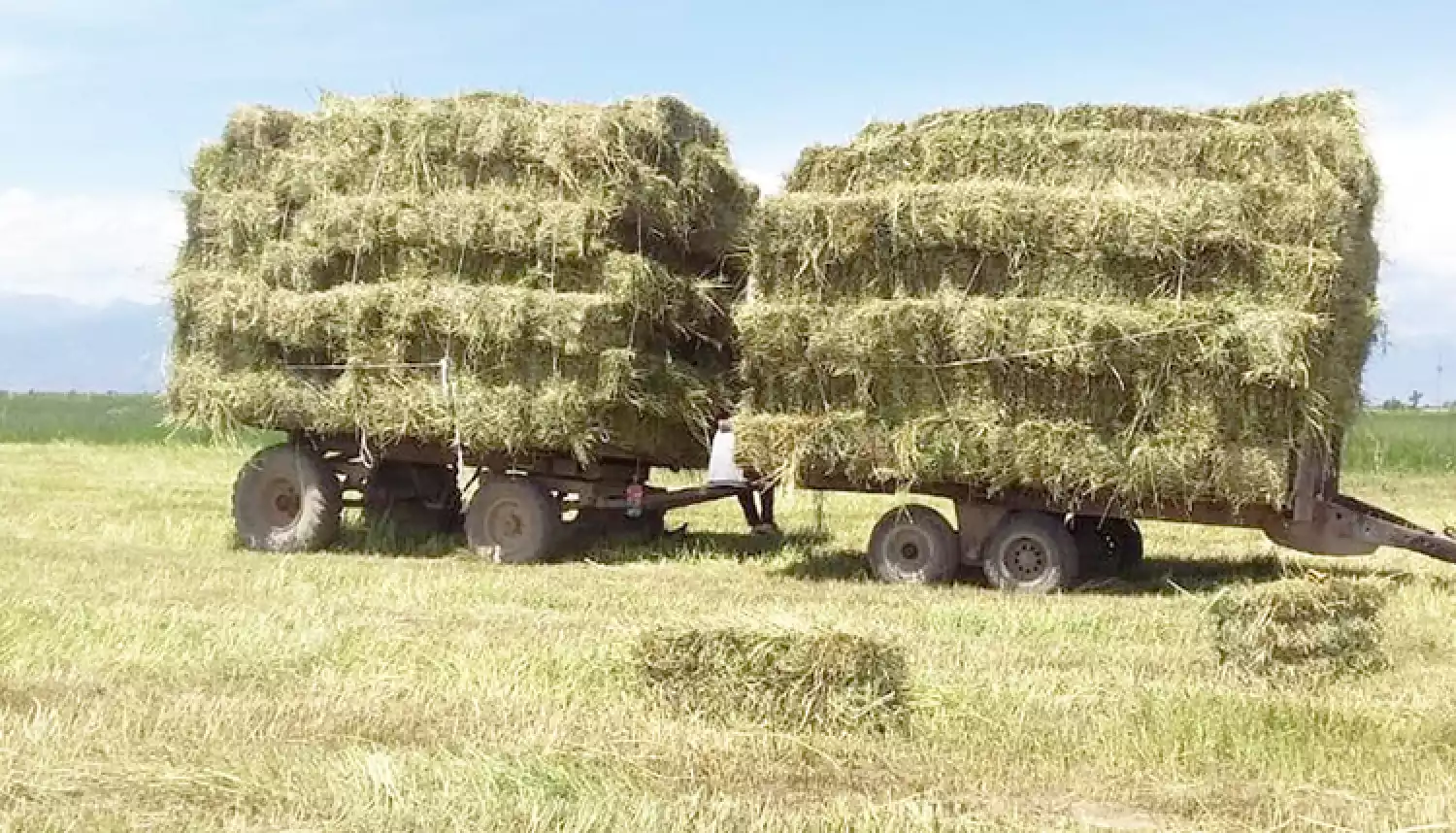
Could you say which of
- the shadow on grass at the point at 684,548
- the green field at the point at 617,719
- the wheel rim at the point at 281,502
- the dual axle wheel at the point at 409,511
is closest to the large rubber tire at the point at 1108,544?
the green field at the point at 617,719

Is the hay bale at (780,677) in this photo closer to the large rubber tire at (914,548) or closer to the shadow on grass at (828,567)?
the large rubber tire at (914,548)

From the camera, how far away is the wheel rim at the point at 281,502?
1566cm

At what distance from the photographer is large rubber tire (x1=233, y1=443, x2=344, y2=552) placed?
15375 mm

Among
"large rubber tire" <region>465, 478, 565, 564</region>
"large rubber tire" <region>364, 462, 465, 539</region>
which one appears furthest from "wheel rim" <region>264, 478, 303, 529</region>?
"large rubber tire" <region>465, 478, 565, 564</region>

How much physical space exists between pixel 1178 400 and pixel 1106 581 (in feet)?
5.52

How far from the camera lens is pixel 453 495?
16203mm

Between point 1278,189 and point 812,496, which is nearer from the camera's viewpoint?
point 1278,189

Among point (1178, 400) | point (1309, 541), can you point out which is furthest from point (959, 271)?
point (1309, 541)

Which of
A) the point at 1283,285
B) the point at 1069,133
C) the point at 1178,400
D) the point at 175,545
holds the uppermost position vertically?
the point at 1069,133

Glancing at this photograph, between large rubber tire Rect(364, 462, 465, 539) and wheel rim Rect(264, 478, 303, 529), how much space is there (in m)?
0.62

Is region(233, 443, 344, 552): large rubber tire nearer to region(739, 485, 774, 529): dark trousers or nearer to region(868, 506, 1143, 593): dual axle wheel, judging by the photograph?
region(739, 485, 774, 529): dark trousers

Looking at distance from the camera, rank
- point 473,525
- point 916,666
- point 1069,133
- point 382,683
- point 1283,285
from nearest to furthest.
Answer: point 382,683
point 916,666
point 1283,285
point 1069,133
point 473,525

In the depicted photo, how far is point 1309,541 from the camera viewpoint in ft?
40.7

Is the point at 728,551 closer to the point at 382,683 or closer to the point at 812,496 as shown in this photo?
the point at 812,496
